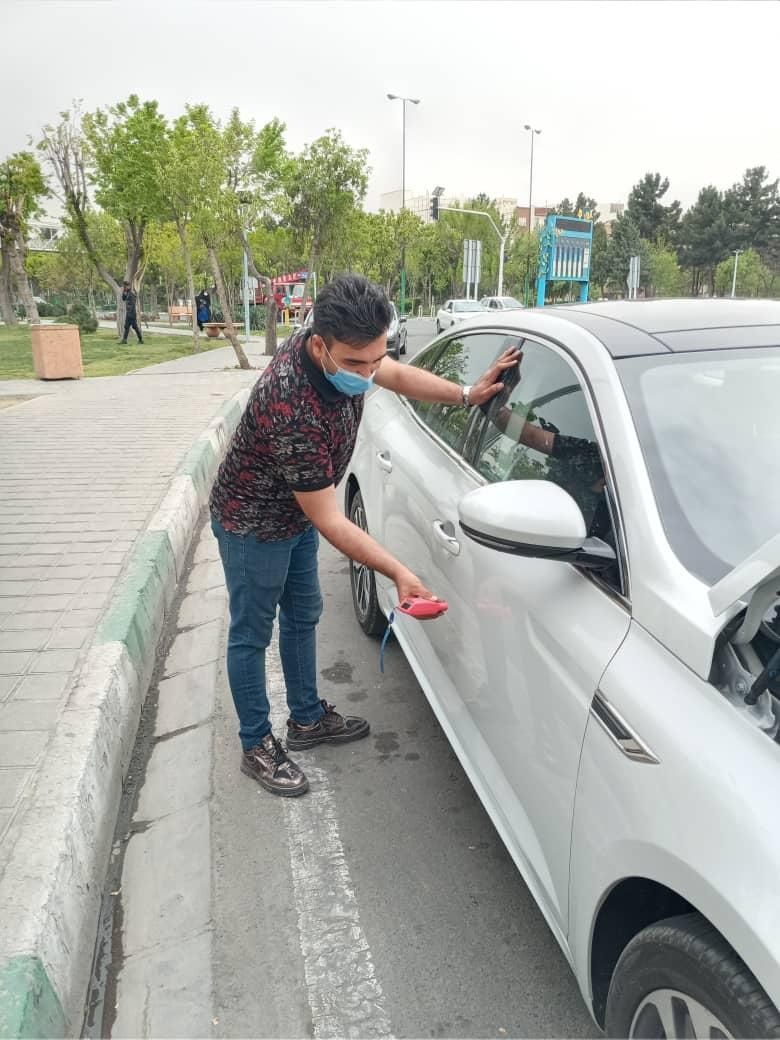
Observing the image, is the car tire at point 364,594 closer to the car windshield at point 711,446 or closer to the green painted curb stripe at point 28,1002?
the car windshield at point 711,446

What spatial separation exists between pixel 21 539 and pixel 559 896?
431 cm

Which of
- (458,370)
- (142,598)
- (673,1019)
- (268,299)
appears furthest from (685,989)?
(268,299)

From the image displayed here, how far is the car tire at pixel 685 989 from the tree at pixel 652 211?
2923 inches

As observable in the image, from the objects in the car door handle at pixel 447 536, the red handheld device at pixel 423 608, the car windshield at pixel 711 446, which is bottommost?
the red handheld device at pixel 423 608

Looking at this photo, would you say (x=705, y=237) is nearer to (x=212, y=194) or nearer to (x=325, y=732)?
(x=212, y=194)

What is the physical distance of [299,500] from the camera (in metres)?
2.41

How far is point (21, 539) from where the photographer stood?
5047 mm

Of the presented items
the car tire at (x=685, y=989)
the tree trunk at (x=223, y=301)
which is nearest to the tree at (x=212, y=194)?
the tree trunk at (x=223, y=301)

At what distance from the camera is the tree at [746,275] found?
172ft

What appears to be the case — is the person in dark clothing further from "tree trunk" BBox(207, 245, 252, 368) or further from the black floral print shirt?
the black floral print shirt

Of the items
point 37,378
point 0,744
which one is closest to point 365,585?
point 0,744

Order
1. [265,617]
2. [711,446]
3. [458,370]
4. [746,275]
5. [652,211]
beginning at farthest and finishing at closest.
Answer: [652,211]
[746,275]
[458,370]
[265,617]
[711,446]

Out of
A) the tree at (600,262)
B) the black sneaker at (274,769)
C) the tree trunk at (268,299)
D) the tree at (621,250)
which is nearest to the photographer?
Answer: the black sneaker at (274,769)

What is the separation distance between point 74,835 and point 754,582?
6.49 feet
